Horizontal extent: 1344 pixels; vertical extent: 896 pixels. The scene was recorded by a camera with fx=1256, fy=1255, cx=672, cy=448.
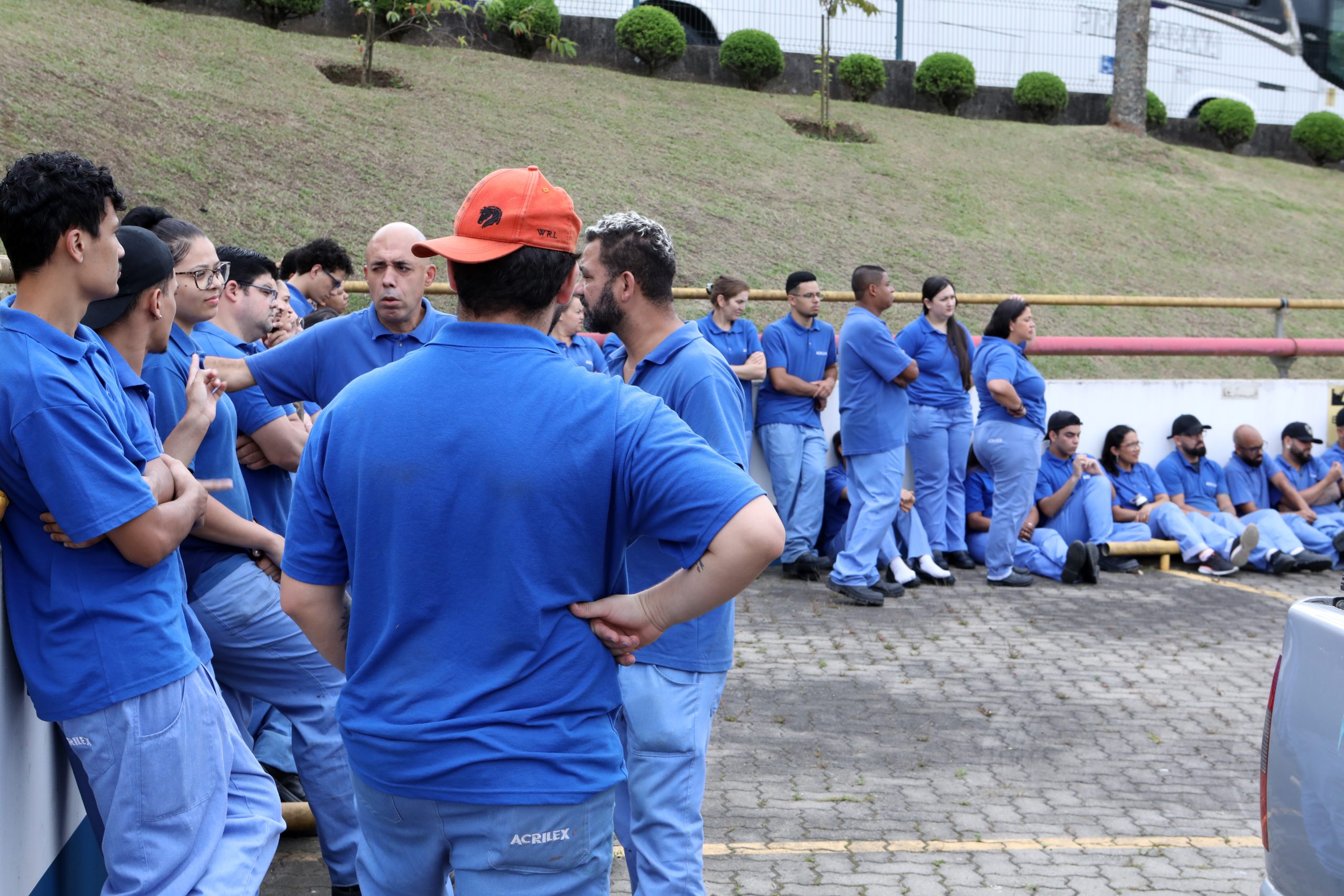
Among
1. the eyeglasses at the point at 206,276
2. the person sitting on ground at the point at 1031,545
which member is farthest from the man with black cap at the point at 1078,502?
the eyeglasses at the point at 206,276

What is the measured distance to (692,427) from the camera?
140 inches

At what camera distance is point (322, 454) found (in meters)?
2.35

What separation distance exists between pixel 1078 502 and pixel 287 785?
735cm

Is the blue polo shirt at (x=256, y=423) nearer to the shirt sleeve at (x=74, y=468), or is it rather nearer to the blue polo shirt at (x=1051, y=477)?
the shirt sleeve at (x=74, y=468)

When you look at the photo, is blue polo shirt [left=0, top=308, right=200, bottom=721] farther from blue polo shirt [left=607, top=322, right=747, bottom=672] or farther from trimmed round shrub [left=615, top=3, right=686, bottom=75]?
trimmed round shrub [left=615, top=3, right=686, bottom=75]

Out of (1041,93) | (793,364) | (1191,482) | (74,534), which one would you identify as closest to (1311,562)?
(1191,482)

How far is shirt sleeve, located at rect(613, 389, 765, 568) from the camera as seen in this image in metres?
2.23

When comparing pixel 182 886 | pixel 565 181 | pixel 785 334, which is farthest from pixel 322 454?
pixel 565 181

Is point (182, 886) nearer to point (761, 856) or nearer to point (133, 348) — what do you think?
point (133, 348)

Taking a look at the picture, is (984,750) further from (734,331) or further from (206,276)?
(734,331)

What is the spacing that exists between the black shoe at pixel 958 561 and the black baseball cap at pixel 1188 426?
2.45m

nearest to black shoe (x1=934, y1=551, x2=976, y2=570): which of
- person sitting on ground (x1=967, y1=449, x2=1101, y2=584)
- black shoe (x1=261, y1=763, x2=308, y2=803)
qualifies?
person sitting on ground (x1=967, y1=449, x2=1101, y2=584)

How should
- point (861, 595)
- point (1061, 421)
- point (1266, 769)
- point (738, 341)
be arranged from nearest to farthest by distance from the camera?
point (1266, 769), point (861, 595), point (738, 341), point (1061, 421)

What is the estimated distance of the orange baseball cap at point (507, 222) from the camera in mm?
2311
